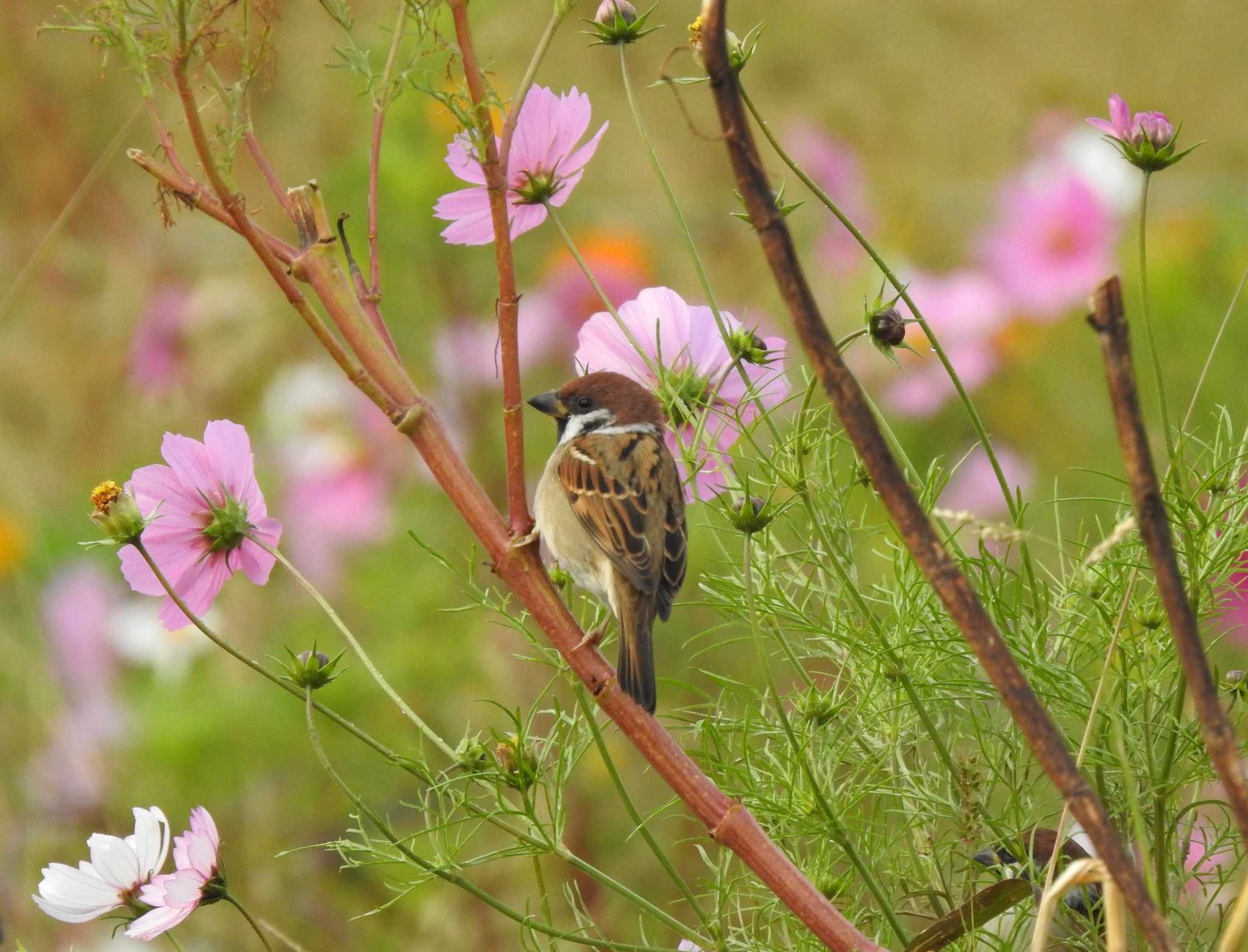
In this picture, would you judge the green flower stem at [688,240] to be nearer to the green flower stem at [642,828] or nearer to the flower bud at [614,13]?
the flower bud at [614,13]

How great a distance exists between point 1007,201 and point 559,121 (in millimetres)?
2748

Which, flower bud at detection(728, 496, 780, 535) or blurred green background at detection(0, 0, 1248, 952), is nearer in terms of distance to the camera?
flower bud at detection(728, 496, 780, 535)

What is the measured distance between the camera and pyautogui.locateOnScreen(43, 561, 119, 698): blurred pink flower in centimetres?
317

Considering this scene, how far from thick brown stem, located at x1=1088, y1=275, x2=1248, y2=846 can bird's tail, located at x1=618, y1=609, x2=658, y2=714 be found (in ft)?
2.16

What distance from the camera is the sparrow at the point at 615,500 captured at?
5.92 ft

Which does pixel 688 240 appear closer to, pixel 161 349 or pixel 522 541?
pixel 522 541

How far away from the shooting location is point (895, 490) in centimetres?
67

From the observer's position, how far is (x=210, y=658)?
11.5 feet

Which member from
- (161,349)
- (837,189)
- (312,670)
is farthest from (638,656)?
(837,189)

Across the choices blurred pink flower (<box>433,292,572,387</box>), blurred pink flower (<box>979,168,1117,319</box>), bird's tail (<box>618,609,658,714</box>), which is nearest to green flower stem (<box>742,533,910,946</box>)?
bird's tail (<box>618,609,658,714</box>)

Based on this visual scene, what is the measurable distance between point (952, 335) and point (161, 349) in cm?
214

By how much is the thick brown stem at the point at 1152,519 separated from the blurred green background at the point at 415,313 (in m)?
0.54

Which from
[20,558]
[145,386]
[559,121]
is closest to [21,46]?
[145,386]

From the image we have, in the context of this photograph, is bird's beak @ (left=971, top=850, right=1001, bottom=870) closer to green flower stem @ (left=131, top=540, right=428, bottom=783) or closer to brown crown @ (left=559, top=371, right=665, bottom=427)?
green flower stem @ (left=131, top=540, right=428, bottom=783)
